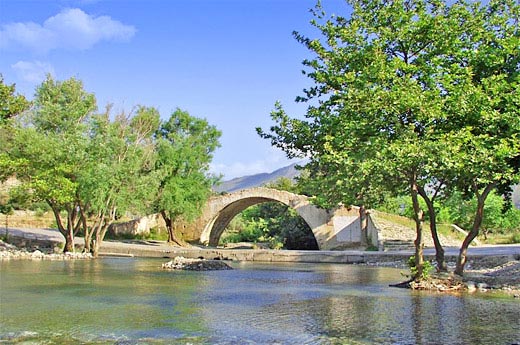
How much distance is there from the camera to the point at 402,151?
1614 centimetres

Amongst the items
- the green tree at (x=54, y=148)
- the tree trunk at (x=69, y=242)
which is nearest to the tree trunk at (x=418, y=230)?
the green tree at (x=54, y=148)

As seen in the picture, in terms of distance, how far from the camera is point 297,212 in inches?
1873

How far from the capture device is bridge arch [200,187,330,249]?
45766 mm

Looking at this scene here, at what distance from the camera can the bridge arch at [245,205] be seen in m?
45.8

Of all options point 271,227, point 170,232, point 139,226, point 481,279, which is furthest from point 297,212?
point 481,279

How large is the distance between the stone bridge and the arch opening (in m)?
0.12

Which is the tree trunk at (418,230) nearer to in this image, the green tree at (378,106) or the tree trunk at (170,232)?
the green tree at (378,106)

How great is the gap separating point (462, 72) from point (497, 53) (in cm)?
132

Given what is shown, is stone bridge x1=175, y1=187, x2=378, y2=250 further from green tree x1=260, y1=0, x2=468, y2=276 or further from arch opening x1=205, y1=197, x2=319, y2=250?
green tree x1=260, y1=0, x2=468, y2=276

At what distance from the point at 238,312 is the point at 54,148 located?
2059 centimetres

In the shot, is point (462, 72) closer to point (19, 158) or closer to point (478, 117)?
point (478, 117)

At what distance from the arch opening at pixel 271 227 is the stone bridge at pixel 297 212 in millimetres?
118

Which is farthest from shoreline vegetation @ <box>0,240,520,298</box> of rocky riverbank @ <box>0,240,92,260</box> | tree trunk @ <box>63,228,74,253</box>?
tree trunk @ <box>63,228,74,253</box>

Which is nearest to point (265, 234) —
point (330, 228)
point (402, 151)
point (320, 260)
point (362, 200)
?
point (330, 228)
